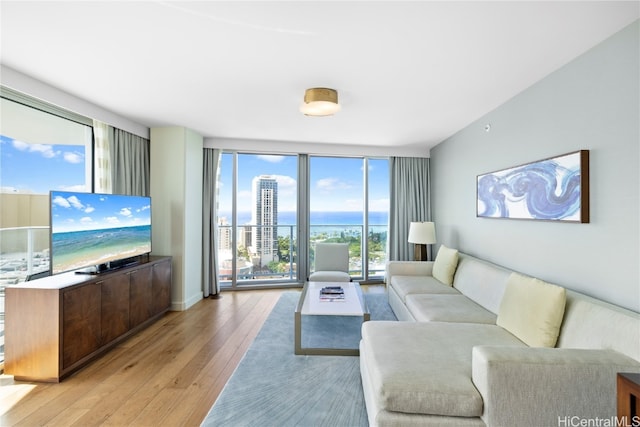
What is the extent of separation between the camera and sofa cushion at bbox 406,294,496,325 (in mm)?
2492

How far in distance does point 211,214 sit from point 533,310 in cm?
416

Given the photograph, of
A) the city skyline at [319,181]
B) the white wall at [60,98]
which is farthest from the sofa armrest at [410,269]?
the white wall at [60,98]

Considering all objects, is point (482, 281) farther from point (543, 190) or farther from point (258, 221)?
point (258, 221)

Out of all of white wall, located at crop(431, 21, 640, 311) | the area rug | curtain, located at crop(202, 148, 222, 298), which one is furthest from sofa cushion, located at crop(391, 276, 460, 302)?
curtain, located at crop(202, 148, 222, 298)

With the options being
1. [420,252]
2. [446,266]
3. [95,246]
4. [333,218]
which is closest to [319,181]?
[333,218]

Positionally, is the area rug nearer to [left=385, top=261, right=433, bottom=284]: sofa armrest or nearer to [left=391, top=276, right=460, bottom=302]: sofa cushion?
[left=391, top=276, right=460, bottom=302]: sofa cushion

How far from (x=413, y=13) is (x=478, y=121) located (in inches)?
94.2

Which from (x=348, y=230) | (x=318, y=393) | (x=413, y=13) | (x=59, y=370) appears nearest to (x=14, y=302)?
(x=59, y=370)

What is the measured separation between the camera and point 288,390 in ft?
6.97

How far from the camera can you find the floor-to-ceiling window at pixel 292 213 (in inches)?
192

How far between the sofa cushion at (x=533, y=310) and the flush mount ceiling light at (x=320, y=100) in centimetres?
212

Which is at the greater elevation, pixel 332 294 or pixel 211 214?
pixel 211 214

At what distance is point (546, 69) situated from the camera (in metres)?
2.30

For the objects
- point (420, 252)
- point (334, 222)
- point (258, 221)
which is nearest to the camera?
point (420, 252)
